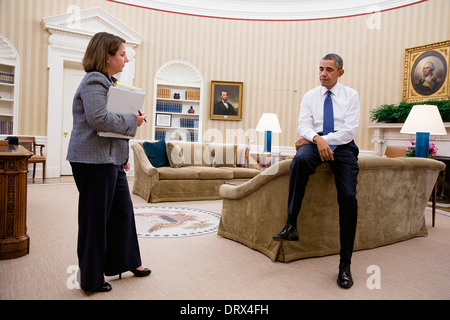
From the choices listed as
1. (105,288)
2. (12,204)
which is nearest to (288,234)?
(105,288)

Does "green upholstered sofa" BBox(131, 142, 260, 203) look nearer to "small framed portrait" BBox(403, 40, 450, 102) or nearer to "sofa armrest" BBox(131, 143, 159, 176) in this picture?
"sofa armrest" BBox(131, 143, 159, 176)

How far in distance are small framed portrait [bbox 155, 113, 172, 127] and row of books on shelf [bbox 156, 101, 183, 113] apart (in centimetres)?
11

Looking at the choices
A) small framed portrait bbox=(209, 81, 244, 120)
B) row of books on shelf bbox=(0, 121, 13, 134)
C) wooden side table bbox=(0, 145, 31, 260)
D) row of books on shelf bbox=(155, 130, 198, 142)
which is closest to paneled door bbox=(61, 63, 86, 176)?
row of books on shelf bbox=(0, 121, 13, 134)

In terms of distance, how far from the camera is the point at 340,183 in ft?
8.13

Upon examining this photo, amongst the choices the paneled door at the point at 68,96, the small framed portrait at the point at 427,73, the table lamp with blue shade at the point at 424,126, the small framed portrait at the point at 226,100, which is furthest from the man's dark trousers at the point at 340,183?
the paneled door at the point at 68,96

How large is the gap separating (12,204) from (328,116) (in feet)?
7.78

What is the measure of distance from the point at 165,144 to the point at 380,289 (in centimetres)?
404

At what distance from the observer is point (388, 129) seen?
707 centimetres

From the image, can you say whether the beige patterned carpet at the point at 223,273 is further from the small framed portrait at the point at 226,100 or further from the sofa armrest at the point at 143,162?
the small framed portrait at the point at 226,100

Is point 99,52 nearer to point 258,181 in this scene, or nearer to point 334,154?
point 258,181

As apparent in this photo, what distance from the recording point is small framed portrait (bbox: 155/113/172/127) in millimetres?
7959

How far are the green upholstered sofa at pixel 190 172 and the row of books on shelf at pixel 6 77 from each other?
301cm

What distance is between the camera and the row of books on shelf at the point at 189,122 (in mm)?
8125

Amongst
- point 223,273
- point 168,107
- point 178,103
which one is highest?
point 178,103
